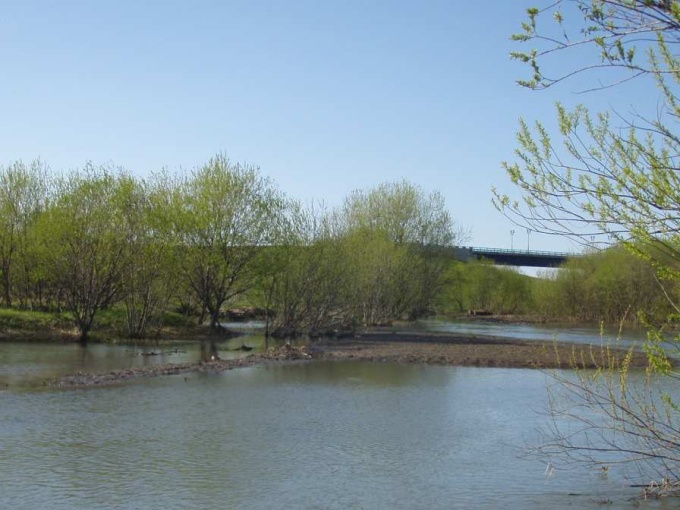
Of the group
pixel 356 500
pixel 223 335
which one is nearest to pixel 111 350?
pixel 223 335

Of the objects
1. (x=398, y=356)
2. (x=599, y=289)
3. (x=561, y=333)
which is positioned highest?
(x=599, y=289)

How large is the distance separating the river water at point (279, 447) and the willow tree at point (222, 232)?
59.6ft

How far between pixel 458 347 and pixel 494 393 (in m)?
13.6

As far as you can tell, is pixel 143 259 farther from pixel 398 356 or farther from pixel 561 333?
pixel 561 333

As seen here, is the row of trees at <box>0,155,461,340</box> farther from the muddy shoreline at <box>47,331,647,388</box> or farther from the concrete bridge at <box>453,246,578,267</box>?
the concrete bridge at <box>453,246,578,267</box>

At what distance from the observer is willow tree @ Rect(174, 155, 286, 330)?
136ft

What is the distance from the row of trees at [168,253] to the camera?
3578 centimetres

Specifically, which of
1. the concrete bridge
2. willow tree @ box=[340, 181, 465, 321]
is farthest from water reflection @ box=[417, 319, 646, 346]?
the concrete bridge

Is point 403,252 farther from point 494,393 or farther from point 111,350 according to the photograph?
point 494,393

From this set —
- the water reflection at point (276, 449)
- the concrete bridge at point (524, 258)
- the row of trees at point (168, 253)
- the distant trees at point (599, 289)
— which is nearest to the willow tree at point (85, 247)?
the row of trees at point (168, 253)

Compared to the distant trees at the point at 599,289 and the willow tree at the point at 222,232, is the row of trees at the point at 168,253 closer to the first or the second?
the willow tree at the point at 222,232

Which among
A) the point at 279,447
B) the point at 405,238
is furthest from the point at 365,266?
the point at 279,447

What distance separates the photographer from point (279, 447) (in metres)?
14.6

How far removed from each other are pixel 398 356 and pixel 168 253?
1331 cm
